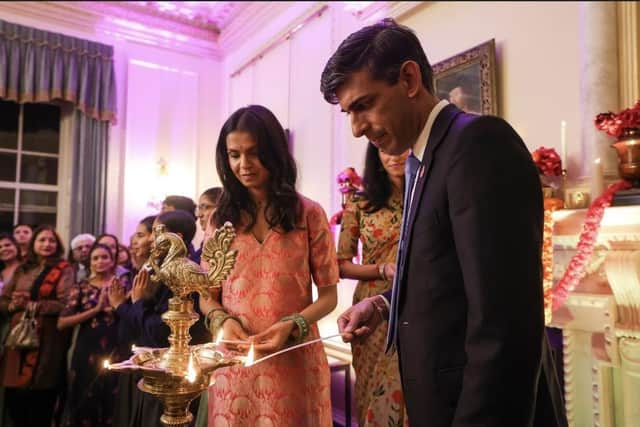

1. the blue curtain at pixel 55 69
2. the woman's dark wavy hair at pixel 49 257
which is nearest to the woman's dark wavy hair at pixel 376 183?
the blue curtain at pixel 55 69

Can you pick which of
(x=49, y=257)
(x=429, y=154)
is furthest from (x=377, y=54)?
(x=49, y=257)

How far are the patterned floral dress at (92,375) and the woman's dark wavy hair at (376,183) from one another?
1101 mm

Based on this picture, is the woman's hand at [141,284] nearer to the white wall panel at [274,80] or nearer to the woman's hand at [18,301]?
the white wall panel at [274,80]

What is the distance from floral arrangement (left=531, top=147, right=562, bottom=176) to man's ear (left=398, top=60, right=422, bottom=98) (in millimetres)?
2105

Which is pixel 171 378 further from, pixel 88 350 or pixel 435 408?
pixel 88 350

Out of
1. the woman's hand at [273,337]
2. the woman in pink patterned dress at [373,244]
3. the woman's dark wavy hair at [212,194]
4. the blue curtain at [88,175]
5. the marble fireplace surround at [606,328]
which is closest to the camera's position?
the woman's hand at [273,337]

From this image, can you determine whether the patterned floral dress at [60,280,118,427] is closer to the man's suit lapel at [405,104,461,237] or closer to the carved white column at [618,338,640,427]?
the man's suit lapel at [405,104,461,237]

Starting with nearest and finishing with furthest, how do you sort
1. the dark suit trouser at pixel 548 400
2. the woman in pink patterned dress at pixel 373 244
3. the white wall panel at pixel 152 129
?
the dark suit trouser at pixel 548 400
the woman in pink patterned dress at pixel 373 244
the white wall panel at pixel 152 129

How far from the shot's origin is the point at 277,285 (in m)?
1.42

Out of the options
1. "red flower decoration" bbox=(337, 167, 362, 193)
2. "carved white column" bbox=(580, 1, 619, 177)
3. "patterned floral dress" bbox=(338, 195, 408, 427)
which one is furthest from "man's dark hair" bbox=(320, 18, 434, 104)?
"carved white column" bbox=(580, 1, 619, 177)

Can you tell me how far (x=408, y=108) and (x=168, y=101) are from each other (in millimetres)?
2735

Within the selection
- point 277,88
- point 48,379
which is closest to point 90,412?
point 48,379

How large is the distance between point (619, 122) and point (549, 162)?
537mm

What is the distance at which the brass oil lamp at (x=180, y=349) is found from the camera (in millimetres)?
976
